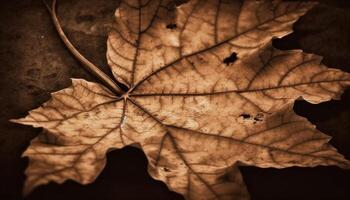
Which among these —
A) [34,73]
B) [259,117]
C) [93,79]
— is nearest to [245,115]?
[259,117]

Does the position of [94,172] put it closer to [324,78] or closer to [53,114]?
[53,114]

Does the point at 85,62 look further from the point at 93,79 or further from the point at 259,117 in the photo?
the point at 259,117

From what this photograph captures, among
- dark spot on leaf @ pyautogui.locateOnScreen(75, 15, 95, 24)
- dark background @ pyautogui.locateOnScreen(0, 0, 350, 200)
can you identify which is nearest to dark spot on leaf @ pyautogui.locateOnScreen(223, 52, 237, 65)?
dark background @ pyautogui.locateOnScreen(0, 0, 350, 200)

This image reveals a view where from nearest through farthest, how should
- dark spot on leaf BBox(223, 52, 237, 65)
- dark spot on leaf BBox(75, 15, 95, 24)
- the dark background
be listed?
the dark background
dark spot on leaf BBox(223, 52, 237, 65)
dark spot on leaf BBox(75, 15, 95, 24)

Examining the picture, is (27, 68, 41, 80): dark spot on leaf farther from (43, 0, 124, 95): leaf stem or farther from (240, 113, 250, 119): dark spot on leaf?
(240, 113, 250, 119): dark spot on leaf

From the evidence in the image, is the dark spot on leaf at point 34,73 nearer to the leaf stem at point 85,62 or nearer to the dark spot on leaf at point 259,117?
the leaf stem at point 85,62

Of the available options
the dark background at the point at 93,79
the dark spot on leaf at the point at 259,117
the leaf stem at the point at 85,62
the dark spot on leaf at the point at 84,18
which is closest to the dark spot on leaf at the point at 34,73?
the dark background at the point at 93,79
